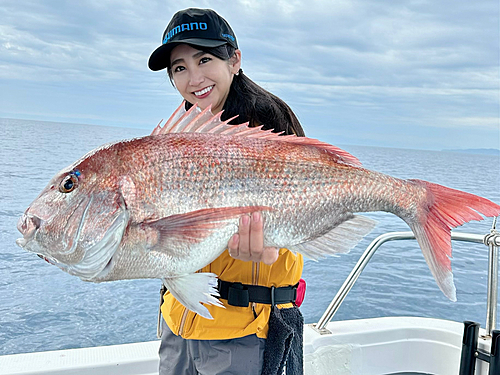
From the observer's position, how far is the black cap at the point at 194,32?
1813mm

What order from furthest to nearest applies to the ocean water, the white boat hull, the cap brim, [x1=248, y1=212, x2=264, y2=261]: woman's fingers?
the ocean water < the white boat hull < the cap brim < [x1=248, y1=212, x2=264, y2=261]: woman's fingers

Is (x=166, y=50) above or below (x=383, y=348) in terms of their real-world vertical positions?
above

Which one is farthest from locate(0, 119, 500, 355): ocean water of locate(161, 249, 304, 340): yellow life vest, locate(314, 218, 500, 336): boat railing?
locate(161, 249, 304, 340): yellow life vest

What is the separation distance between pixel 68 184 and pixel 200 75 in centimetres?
81

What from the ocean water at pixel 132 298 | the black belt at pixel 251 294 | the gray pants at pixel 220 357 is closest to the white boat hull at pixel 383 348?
the gray pants at pixel 220 357

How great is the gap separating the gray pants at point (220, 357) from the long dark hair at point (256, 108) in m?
0.88

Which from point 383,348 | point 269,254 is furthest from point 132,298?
point 269,254

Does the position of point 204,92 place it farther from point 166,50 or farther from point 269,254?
point 269,254

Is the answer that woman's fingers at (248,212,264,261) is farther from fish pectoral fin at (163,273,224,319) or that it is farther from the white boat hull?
the white boat hull

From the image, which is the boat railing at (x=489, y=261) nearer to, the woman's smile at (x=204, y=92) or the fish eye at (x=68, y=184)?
the woman's smile at (x=204, y=92)

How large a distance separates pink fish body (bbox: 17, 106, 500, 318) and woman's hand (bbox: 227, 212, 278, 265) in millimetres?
23

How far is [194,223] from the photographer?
1276 millimetres

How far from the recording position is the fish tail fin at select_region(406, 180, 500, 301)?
1341 millimetres

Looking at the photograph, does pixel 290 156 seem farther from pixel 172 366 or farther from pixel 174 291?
pixel 172 366
